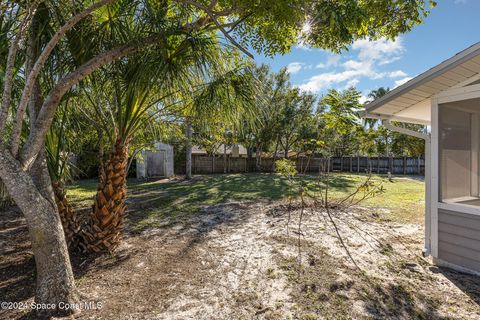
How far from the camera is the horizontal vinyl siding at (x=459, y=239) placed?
3297 mm

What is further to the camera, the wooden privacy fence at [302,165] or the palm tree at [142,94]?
the wooden privacy fence at [302,165]

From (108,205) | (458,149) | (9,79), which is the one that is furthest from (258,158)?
(9,79)

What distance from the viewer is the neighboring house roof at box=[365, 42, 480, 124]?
318cm

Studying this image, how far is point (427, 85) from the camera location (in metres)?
3.57

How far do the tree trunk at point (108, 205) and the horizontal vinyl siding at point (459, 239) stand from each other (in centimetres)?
463

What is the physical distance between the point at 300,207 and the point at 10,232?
6298 millimetres

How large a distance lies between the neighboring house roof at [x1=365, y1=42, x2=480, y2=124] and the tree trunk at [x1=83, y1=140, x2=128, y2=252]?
4.06m

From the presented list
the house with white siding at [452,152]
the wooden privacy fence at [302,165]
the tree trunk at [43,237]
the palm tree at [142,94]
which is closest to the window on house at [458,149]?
the house with white siding at [452,152]

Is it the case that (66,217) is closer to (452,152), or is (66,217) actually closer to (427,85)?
(427,85)

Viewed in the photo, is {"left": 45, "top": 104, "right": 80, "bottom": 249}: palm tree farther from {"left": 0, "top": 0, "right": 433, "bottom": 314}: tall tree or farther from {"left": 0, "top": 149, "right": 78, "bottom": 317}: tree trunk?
{"left": 0, "top": 149, "right": 78, "bottom": 317}: tree trunk

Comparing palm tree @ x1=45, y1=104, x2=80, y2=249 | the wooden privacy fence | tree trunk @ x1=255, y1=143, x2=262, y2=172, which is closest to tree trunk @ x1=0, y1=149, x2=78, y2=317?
palm tree @ x1=45, y1=104, x2=80, y2=249

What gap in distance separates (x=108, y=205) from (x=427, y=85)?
4.79 m

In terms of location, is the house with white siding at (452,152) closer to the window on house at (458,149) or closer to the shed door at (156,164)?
the window on house at (458,149)

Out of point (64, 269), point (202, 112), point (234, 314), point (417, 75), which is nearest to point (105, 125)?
point (202, 112)
